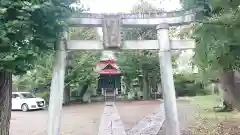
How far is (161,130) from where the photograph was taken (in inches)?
423

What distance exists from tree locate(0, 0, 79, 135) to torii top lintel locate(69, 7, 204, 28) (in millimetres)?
1419

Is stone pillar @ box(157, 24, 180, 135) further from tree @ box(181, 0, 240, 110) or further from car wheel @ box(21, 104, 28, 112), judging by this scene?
car wheel @ box(21, 104, 28, 112)

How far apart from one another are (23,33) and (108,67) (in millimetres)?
25013

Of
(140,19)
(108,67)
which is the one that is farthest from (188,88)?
(140,19)

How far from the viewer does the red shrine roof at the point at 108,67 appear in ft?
96.7

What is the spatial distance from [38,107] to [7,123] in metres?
16.2

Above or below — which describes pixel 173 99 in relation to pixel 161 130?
above

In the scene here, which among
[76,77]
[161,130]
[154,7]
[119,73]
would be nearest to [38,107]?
[76,77]

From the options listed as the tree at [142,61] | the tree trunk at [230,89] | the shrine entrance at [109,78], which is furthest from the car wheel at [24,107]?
the tree trunk at [230,89]

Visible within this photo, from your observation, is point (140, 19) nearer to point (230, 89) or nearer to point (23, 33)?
point (230, 89)

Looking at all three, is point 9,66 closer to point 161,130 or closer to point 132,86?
point 161,130

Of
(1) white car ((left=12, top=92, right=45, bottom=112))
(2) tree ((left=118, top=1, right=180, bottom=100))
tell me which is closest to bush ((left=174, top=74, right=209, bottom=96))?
(2) tree ((left=118, top=1, right=180, bottom=100))

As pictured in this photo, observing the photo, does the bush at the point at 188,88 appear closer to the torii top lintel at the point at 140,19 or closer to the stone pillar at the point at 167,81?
the stone pillar at the point at 167,81

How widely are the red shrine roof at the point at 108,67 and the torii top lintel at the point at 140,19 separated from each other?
21242mm
